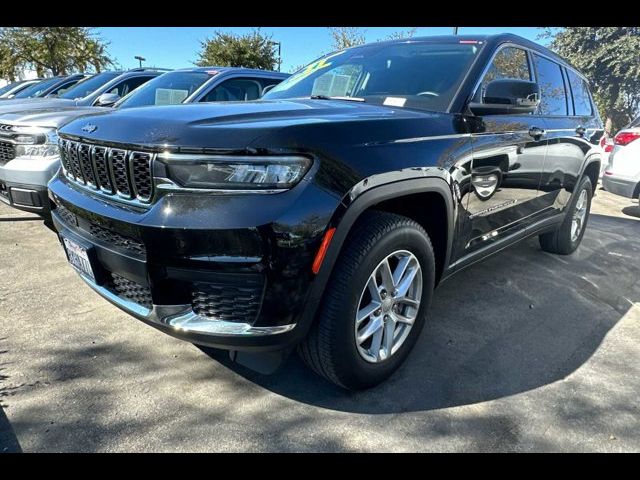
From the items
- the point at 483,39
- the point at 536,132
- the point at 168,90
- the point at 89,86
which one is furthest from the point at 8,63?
the point at 536,132

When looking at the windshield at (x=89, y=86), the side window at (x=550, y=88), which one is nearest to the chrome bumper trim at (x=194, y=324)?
the side window at (x=550, y=88)

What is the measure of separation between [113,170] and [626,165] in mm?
7343

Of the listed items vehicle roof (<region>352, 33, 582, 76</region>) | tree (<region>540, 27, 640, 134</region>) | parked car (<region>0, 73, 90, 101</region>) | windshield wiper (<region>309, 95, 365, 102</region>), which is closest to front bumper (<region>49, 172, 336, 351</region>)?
windshield wiper (<region>309, 95, 365, 102</region>)

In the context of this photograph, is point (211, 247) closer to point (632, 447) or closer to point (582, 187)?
point (632, 447)

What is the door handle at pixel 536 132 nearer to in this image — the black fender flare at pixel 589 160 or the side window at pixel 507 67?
the side window at pixel 507 67

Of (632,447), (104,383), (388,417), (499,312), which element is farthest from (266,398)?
(499,312)

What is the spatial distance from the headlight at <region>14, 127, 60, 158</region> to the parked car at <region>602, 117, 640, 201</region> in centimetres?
747

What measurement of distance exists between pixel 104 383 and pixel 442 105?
7.74 ft

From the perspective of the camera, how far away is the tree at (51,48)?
21.3 m

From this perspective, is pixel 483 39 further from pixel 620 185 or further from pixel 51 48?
pixel 51 48

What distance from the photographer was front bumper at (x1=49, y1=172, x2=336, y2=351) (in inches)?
66.6

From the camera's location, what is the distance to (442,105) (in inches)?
101

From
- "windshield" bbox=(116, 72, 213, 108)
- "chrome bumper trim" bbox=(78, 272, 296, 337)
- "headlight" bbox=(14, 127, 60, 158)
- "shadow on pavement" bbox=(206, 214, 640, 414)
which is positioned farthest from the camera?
"windshield" bbox=(116, 72, 213, 108)

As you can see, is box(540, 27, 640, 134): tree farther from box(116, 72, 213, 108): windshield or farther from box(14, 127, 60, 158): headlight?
box(14, 127, 60, 158): headlight
